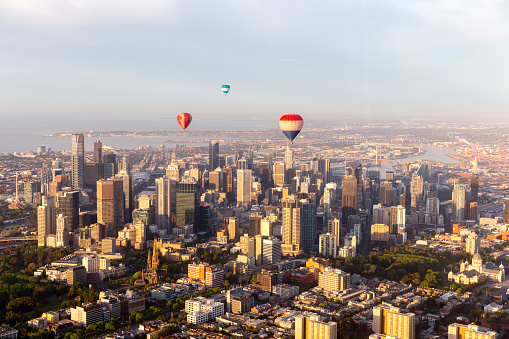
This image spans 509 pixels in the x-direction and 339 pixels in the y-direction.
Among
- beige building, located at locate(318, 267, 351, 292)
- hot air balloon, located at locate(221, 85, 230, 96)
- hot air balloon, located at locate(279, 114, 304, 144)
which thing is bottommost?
beige building, located at locate(318, 267, 351, 292)

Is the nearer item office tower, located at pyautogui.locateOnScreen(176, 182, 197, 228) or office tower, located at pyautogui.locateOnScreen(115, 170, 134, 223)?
office tower, located at pyautogui.locateOnScreen(176, 182, 197, 228)

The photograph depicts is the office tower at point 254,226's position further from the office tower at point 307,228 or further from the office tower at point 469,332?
the office tower at point 469,332

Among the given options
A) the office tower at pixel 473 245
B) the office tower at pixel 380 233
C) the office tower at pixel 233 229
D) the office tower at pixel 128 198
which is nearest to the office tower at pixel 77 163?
the office tower at pixel 128 198

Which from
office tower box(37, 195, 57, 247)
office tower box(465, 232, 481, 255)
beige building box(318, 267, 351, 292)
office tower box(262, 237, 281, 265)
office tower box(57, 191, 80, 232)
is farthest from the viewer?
office tower box(57, 191, 80, 232)

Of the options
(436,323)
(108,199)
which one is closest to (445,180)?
(108,199)

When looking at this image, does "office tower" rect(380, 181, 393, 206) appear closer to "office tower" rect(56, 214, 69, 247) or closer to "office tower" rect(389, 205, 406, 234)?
"office tower" rect(389, 205, 406, 234)

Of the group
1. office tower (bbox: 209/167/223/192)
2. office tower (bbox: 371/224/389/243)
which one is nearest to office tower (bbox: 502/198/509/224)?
office tower (bbox: 371/224/389/243)

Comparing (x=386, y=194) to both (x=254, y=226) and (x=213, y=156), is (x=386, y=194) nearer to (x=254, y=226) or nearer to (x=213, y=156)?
(x=254, y=226)
